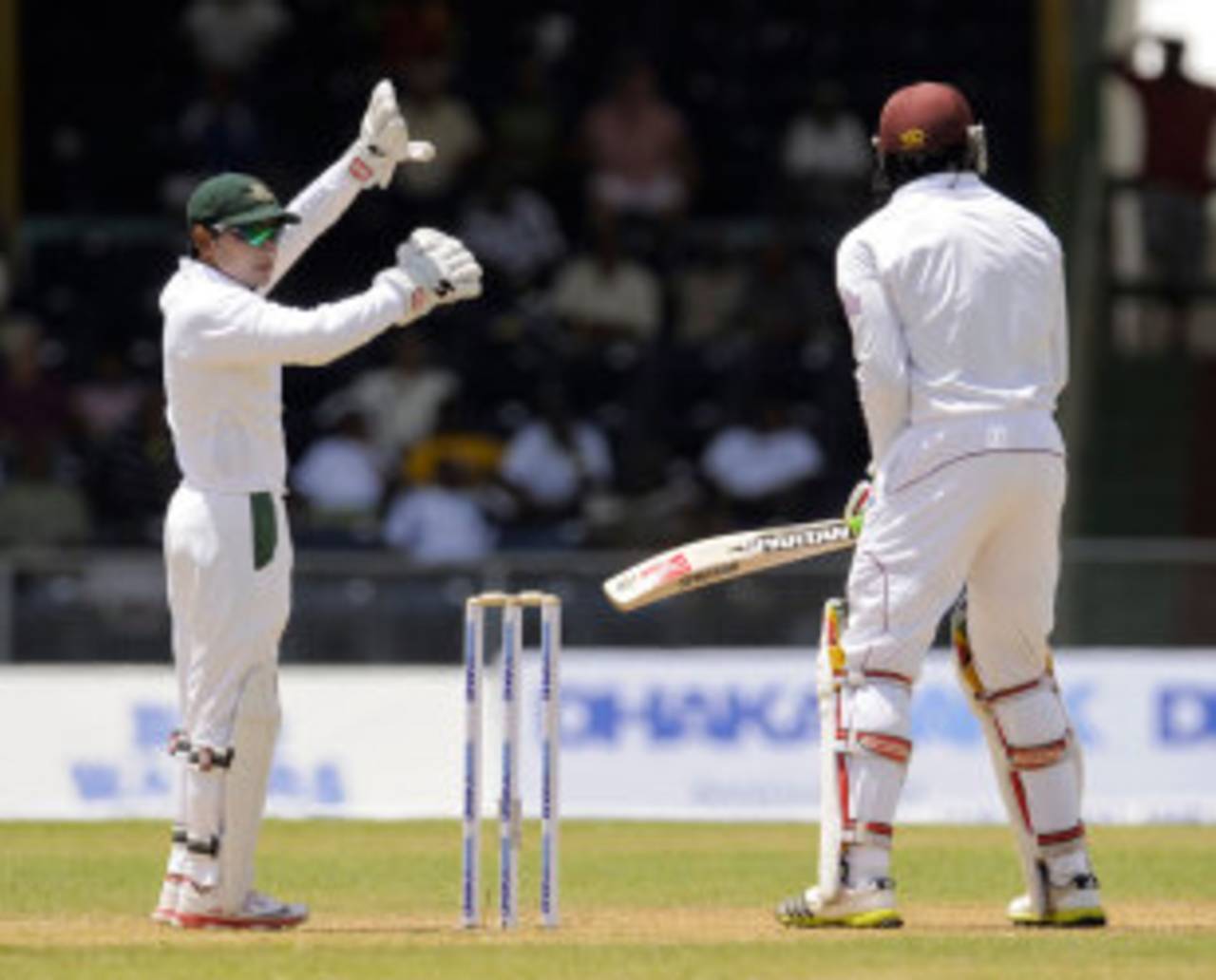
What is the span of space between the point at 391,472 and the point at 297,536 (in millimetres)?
860

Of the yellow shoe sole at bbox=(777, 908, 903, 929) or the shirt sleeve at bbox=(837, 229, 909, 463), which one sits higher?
the shirt sleeve at bbox=(837, 229, 909, 463)

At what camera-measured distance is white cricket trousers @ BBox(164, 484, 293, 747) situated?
378 inches

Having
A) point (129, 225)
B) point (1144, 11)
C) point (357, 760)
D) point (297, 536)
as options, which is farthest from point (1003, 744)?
point (1144, 11)

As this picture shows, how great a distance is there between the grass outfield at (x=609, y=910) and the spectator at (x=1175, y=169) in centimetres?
579

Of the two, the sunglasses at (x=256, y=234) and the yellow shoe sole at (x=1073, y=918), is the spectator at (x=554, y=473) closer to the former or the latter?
the sunglasses at (x=256, y=234)

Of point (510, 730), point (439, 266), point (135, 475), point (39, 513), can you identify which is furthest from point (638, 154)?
point (510, 730)

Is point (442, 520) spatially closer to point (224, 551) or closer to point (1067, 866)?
point (224, 551)

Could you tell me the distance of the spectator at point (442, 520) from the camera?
18.3m

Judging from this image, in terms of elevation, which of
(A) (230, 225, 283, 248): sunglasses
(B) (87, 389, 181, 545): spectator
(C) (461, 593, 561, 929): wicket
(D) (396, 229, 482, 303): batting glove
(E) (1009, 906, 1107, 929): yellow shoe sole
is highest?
(B) (87, 389, 181, 545): spectator

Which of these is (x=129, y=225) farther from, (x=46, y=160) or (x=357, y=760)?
(x=357, y=760)

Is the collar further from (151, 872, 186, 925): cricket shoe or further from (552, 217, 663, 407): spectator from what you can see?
(552, 217, 663, 407): spectator

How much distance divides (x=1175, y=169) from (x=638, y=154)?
303cm

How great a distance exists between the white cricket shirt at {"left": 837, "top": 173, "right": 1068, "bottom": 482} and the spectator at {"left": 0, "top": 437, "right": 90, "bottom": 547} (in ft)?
30.9

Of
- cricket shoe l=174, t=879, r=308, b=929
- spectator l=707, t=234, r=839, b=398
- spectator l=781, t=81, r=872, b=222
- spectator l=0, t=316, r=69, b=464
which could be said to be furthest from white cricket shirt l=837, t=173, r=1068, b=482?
spectator l=781, t=81, r=872, b=222
